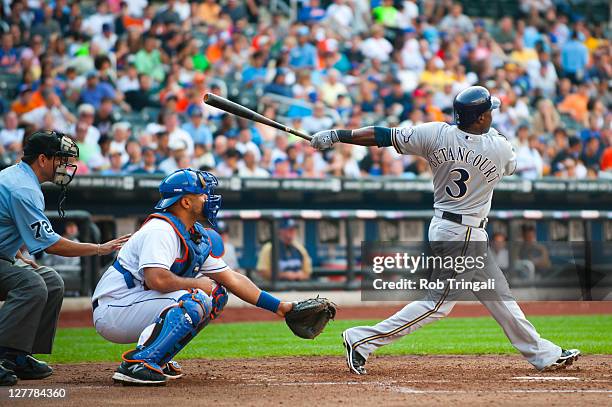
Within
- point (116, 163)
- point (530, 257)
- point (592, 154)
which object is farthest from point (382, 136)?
point (592, 154)

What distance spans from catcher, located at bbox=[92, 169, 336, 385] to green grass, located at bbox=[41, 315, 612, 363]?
5.54 feet

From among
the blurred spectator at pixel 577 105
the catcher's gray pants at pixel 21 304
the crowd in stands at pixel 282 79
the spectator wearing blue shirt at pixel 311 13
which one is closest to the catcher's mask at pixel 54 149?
the catcher's gray pants at pixel 21 304

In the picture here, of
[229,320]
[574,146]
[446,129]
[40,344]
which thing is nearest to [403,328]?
[446,129]

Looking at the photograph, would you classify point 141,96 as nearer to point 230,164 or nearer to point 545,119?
point 230,164

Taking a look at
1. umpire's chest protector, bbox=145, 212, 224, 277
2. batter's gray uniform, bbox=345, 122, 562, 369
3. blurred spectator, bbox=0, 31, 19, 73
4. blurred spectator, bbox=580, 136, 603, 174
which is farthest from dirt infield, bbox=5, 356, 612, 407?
blurred spectator, bbox=580, 136, 603, 174

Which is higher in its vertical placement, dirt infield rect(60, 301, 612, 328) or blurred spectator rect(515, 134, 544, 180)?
blurred spectator rect(515, 134, 544, 180)

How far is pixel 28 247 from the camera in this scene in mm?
5332

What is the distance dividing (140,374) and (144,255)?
2.10 ft

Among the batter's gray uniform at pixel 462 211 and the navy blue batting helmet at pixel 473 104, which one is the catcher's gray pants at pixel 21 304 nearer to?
the batter's gray uniform at pixel 462 211

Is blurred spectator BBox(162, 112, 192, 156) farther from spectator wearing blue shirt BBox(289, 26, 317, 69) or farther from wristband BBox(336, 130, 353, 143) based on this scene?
wristband BBox(336, 130, 353, 143)

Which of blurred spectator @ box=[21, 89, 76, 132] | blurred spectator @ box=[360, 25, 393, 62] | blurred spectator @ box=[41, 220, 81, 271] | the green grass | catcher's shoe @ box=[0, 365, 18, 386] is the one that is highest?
blurred spectator @ box=[360, 25, 393, 62]

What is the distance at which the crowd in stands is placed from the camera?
12.4 metres

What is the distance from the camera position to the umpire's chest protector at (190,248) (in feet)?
16.9

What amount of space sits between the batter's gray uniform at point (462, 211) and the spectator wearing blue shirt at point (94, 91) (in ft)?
25.4
